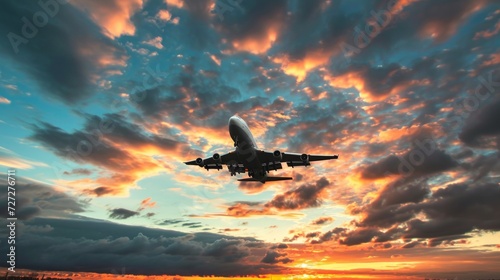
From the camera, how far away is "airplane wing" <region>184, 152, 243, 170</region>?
2354 inches

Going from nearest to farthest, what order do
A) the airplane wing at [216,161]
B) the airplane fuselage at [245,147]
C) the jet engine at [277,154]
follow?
the airplane fuselage at [245,147], the jet engine at [277,154], the airplane wing at [216,161]

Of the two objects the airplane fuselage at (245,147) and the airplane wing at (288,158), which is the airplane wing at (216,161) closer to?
the airplane fuselage at (245,147)

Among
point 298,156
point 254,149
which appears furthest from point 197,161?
point 298,156

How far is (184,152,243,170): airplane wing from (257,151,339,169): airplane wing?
15.8ft

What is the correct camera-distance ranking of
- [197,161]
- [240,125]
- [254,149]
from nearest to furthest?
[240,125], [254,149], [197,161]

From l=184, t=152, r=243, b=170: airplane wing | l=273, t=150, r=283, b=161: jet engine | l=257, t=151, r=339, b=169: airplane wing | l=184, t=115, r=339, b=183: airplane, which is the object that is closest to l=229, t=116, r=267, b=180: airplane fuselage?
l=184, t=115, r=339, b=183: airplane

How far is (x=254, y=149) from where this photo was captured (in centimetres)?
5766

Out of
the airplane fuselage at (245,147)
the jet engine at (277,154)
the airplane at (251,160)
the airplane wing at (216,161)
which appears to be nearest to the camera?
the airplane fuselage at (245,147)

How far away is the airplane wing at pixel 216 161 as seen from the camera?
196 ft

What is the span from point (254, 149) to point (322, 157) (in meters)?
11.7

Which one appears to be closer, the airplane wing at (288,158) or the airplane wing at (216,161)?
the airplane wing at (288,158)

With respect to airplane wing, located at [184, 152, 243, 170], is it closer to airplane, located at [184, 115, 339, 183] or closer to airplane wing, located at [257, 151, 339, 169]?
airplane, located at [184, 115, 339, 183]

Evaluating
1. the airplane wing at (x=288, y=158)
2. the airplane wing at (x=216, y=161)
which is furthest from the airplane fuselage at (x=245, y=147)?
the airplane wing at (x=216, y=161)

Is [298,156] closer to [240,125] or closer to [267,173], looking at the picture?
[267,173]
